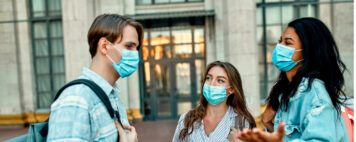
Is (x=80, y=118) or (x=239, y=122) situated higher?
(x=80, y=118)

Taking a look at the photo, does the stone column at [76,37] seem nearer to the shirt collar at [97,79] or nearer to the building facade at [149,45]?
the building facade at [149,45]

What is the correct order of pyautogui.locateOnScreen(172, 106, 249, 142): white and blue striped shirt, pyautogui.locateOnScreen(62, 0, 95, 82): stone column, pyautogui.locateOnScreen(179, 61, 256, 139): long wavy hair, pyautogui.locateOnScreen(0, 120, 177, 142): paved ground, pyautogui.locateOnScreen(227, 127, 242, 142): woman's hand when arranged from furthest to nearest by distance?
pyautogui.locateOnScreen(62, 0, 95, 82): stone column < pyautogui.locateOnScreen(0, 120, 177, 142): paved ground < pyautogui.locateOnScreen(179, 61, 256, 139): long wavy hair < pyautogui.locateOnScreen(172, 106, 249, 142): white and blue striped shirt < pyautogui.locateOnScreen(227, 127, 242, 142): woman's hand

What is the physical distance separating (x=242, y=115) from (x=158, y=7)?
22.0 feet

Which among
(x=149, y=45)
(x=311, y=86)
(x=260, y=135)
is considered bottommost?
(x=260, y=135)

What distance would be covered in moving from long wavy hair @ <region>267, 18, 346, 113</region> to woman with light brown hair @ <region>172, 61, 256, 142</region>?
3.35ft

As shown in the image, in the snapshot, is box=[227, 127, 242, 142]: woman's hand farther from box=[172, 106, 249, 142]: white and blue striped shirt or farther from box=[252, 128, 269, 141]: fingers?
box=[252, 128, 269, 141]: fingers

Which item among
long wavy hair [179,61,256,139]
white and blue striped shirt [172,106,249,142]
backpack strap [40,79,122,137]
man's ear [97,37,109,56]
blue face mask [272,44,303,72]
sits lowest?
white and blue striped shirt [172,106,249,142]

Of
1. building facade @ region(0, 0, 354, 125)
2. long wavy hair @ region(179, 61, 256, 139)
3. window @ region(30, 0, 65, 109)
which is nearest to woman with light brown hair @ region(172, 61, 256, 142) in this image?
long wavy hair @ region(179, 61, 256, 139)

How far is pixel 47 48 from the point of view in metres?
8.91

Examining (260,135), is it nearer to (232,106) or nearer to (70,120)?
(70,120)

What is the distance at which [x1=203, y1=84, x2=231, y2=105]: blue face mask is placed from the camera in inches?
106

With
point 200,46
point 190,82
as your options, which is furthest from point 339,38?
point 190,82

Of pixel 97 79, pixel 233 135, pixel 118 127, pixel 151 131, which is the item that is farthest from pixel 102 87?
pixel 151 131

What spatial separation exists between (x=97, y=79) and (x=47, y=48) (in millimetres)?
8924
